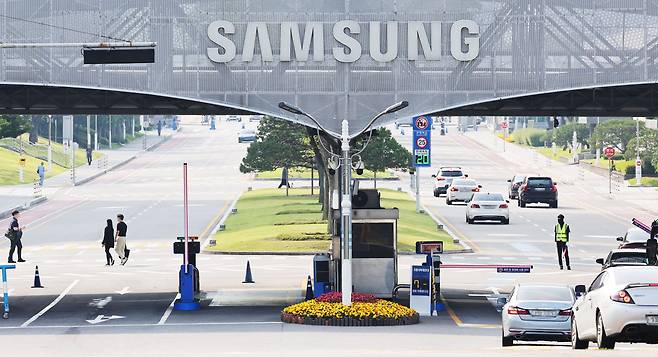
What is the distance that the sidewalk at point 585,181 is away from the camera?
94188 millimetres

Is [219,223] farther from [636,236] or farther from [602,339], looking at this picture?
[602,339]

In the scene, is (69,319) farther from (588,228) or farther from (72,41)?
(588,228)

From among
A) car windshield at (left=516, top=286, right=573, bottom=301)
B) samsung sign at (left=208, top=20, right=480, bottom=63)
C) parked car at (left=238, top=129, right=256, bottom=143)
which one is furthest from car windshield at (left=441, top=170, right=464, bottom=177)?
car windshield at (left=516, top=286, right=573, bottom=301)

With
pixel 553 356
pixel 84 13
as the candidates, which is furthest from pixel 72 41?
pixel 553 356

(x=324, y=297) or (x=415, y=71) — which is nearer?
(x=324, y=297)

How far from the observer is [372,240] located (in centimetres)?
4503

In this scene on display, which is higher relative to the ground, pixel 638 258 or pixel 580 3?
pixel 580 3

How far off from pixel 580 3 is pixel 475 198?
36190mm

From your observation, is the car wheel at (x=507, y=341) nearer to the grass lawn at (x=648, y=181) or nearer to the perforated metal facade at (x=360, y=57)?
the perforated metal facade at (x=360, y=57)

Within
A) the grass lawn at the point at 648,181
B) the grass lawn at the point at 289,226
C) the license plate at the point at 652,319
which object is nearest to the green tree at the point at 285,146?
the grass lawn at the point at 289,226

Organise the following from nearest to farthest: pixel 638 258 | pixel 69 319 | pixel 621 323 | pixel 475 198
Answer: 1. pixel 621 323
2. pixel 69 319
3. pixel 638 258
4. pixel 475 198

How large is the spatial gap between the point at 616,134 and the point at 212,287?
9261cm

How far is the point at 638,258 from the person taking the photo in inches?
1799

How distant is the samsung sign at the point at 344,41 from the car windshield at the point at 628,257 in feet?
21.5
